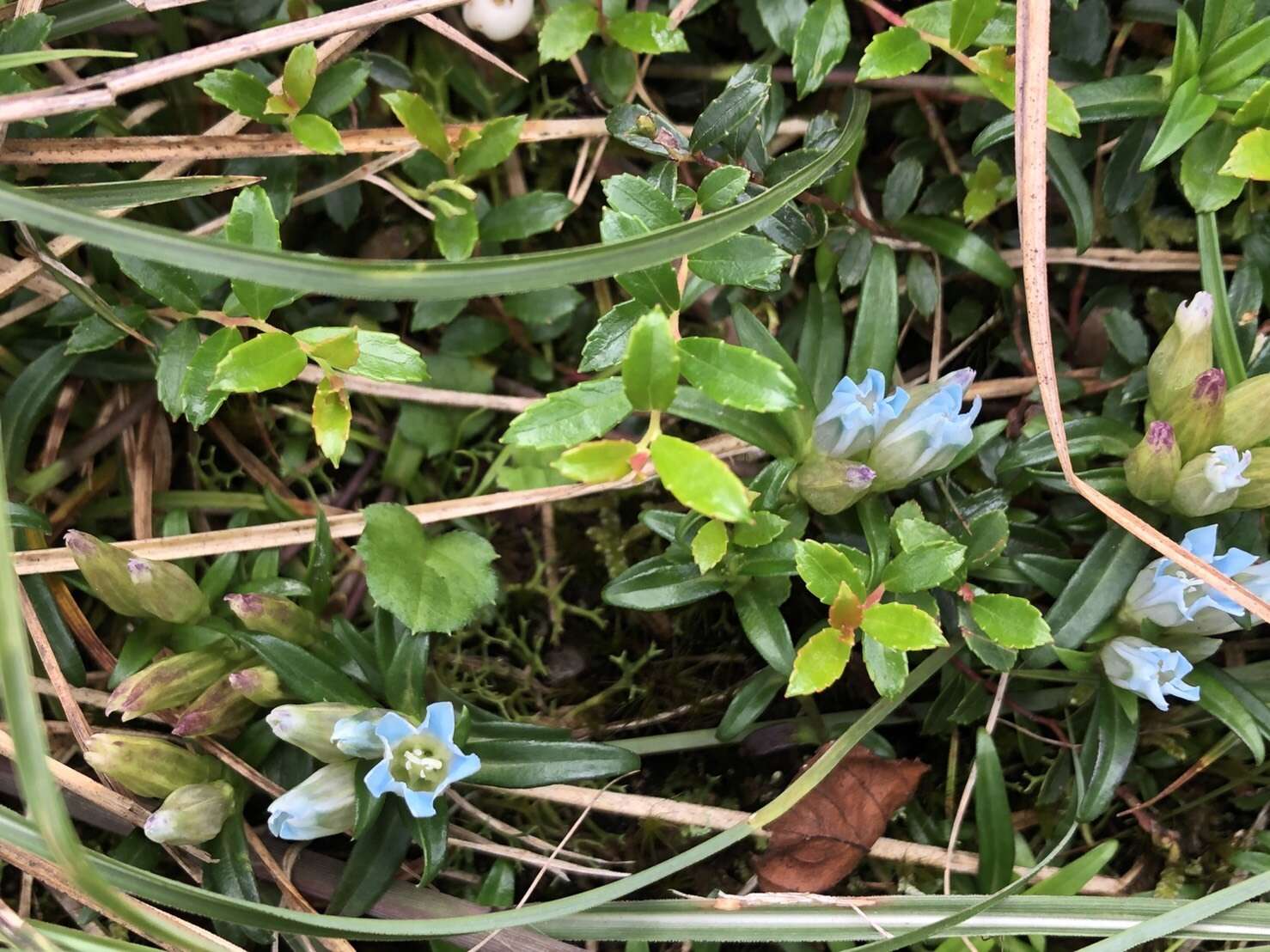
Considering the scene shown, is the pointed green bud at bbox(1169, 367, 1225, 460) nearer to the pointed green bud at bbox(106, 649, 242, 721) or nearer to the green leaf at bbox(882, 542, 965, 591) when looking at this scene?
the green leaf at bbox(882, 542, 965, 591)

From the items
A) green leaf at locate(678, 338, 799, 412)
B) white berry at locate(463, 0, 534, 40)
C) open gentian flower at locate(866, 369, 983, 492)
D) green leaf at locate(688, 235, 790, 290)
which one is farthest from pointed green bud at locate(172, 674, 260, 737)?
white berry at locate(463, 0, 534, 40)

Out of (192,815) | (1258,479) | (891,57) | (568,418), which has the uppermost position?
(891,57)

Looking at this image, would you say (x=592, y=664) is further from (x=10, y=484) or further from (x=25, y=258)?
(x=25, y=258)

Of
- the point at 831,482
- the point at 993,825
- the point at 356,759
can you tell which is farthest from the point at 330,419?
the point at 993,825

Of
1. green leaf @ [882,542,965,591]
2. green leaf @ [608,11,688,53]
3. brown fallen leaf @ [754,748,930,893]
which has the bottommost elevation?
brown fallen leaf @ [754,748,930,893]

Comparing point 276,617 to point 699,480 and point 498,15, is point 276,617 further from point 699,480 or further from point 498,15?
point 498,15

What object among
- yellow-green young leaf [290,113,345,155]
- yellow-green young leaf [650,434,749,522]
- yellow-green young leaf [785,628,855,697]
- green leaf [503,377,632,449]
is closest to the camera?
yellow-green young leaf [650,434,749,522]

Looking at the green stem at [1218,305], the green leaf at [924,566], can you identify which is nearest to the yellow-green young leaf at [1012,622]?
the green leaf at [924,566]
